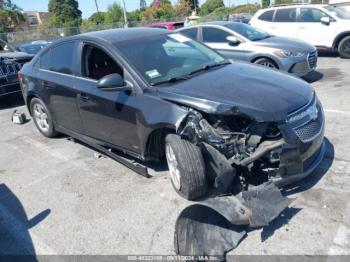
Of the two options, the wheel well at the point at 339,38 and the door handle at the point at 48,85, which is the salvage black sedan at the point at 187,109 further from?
the wheel well at the point at 339,38

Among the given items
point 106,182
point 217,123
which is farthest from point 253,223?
A: point 106,182

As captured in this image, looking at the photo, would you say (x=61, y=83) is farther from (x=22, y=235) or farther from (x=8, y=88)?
(x=8, y=88)

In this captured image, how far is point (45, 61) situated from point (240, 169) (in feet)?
12.5

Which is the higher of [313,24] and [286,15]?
[286,15]

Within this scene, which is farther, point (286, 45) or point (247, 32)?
point (247, 32)

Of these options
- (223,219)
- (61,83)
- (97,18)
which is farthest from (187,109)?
(97,18)

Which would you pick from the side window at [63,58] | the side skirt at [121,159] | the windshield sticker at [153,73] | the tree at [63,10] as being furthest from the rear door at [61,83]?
the tree at [63,10]

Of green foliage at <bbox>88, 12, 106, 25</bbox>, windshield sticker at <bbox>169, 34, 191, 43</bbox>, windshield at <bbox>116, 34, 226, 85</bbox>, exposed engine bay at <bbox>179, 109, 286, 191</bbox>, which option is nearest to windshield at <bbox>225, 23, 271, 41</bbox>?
windshield sticker at <bbox>169, 34, 191, 43</bbox>

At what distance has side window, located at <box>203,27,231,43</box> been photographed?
8.84 metres

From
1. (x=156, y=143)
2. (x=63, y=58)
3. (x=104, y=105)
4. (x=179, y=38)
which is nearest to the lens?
(x=156, y=143)

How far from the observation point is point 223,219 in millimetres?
3203

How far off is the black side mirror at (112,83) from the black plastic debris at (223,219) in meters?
1.60

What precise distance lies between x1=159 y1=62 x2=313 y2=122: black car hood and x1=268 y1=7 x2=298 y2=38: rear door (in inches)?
327

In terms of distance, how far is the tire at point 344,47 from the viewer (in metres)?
10.8
